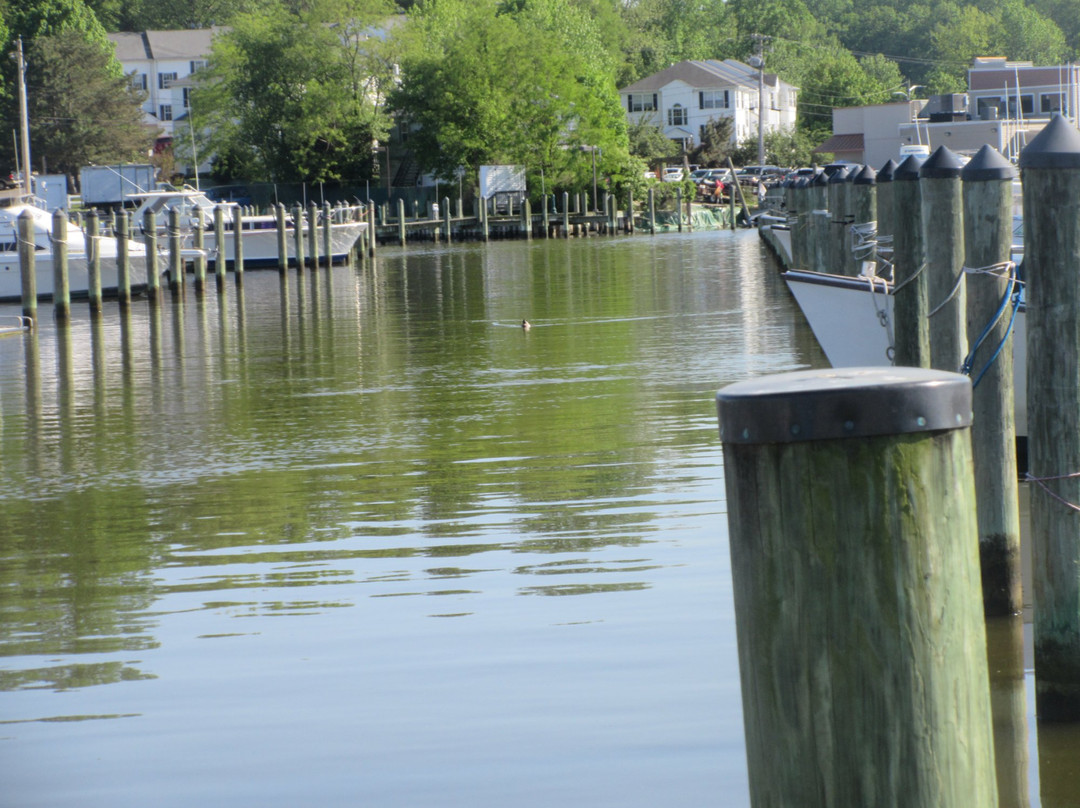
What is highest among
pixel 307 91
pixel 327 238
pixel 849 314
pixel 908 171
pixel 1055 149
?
pixel 307 91

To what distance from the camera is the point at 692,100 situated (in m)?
110

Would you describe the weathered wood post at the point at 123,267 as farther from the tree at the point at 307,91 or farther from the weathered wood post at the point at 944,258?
the tree at the point at 307,91

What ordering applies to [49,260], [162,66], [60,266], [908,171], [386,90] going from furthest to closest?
1. [162,66]
2. [386,90]
3. [49,260]
4. [60,266]
5. [908,171]

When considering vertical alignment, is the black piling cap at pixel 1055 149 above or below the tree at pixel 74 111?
below

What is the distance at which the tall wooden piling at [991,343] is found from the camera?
18.3 feet

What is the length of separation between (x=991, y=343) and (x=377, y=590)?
3197 mm

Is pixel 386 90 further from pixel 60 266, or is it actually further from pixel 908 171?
pixel 908 171

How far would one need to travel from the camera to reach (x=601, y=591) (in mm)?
6824

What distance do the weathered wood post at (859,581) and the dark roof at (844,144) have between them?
321 ft

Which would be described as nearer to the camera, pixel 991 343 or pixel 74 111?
pixel 991 343

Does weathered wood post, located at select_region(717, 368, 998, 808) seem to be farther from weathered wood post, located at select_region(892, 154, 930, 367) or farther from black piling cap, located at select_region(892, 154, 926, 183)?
black piling cap, located at select_region(892, 154, 926, 183)

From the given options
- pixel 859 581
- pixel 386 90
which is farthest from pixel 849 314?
pixel 386 90

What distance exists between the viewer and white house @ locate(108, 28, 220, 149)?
116375 mm

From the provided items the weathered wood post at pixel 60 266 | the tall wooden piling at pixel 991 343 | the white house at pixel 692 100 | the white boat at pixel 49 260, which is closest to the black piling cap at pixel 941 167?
the tall wooden piling at pixel 991 343
